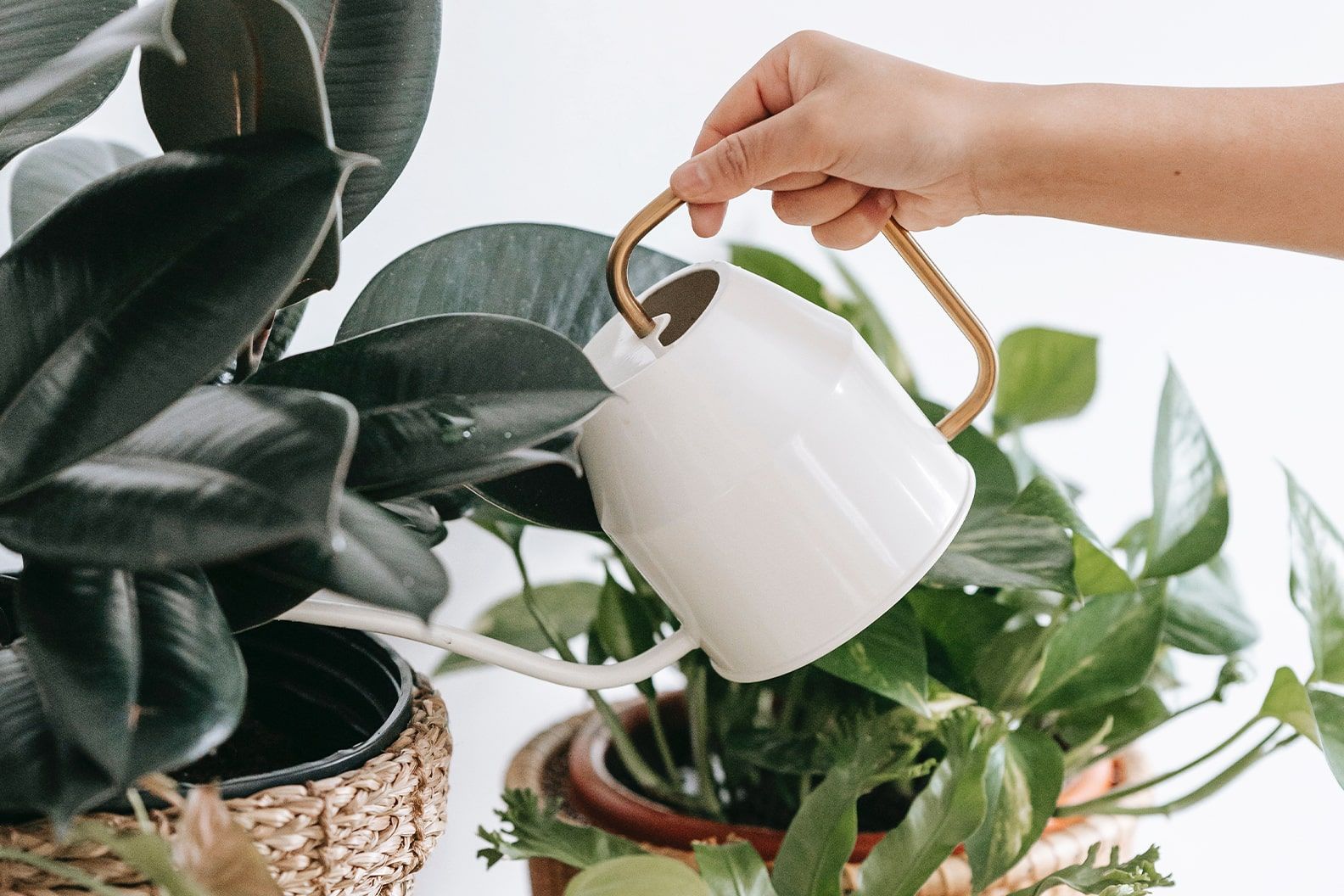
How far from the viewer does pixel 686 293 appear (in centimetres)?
49

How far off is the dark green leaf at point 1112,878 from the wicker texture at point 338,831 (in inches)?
11.2

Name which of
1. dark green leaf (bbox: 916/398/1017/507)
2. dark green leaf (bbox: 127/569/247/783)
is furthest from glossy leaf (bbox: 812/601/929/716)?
dark green leaf (bbox: 127/569/247/783)

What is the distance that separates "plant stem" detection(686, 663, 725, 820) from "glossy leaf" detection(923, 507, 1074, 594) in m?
0.19

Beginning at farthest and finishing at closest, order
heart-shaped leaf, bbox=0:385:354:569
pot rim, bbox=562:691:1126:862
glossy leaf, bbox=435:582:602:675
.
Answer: glossy leaf, bbox=435:582:602:675, pot rim, bbox=562:691:1126:862, heart-shaped leaf, bbox=0:385:354:569

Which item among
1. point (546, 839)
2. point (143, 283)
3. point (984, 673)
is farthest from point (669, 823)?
point (143, 283)

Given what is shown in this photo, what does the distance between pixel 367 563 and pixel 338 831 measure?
12 centimetres

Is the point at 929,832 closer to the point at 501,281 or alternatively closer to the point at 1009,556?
the point at 1009,556

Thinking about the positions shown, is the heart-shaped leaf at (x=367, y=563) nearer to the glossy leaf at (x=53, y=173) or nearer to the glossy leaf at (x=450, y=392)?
the glossy leaf at (x=450, y=392)

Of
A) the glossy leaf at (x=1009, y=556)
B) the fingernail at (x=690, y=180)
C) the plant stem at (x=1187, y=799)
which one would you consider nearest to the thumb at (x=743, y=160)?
the fingernail at (x=690, y=180)

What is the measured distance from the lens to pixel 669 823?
0.64m

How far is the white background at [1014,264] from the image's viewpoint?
82 centimetres

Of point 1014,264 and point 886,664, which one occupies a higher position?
point 1014,264

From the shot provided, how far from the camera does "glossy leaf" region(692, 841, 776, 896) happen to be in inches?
18.9

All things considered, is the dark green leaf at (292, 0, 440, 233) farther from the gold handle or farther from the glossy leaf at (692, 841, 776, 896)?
the glossy leaf at (692, 841, 776, 896)
